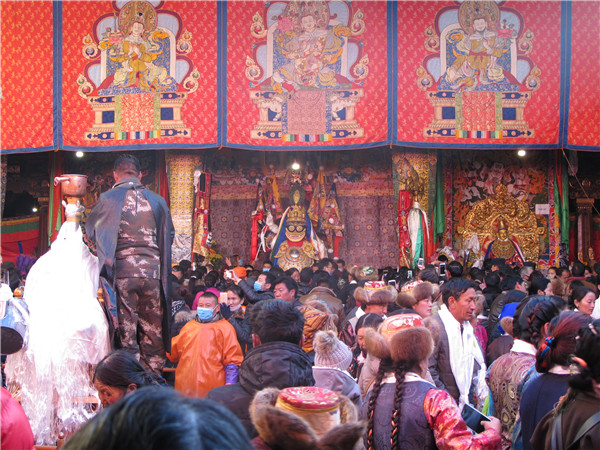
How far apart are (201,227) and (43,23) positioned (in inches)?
187

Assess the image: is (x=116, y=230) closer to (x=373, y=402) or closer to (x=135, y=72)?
(x=373, y=402)

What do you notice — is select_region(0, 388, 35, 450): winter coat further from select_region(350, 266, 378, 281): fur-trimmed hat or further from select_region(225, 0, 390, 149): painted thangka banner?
select_region(225, 0, 390, 149): painted thangka banner

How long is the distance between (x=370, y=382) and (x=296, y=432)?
1.88m

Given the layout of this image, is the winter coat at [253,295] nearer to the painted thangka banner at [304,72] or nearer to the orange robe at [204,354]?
the orange robe at [204,354]

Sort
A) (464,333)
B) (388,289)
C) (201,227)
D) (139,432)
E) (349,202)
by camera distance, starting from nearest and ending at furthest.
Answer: (139,432), (464,333), (388,289), (201,227), (349,202)

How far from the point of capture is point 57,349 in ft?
13.6

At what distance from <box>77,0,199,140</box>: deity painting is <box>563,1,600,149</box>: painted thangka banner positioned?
275 inches

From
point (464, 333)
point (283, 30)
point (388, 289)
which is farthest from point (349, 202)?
point (464, 333)

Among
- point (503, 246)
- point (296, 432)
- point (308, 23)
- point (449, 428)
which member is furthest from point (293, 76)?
point (296, 432)

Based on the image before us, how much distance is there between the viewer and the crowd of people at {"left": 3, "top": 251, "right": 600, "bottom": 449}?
1.10 m

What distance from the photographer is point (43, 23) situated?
1327 cm

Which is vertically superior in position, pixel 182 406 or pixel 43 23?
pixel 43 23

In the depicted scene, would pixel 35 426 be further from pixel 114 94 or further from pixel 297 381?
pixel 114 94

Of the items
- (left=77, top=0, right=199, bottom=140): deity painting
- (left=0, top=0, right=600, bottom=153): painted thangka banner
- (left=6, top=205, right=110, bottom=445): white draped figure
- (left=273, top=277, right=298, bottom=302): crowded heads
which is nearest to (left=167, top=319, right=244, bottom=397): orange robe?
(left=6, top=205, right=110, bottom=445): white draped figure
